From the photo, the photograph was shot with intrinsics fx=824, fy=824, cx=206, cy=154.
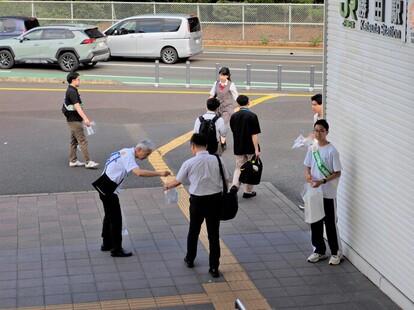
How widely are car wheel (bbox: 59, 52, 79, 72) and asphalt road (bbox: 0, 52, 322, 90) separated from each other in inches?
11.3

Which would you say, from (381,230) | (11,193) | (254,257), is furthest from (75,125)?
(381,230)

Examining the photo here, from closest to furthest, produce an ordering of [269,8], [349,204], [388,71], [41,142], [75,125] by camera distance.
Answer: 1. [388,71]
2. [349,204]
3. [75,125]
4. [41,142]
5. [269,8]

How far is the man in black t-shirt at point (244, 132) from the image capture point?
12.6 meters

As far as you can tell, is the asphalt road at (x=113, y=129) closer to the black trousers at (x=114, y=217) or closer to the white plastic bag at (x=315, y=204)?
the white plastic bag at (x=315, y=204)

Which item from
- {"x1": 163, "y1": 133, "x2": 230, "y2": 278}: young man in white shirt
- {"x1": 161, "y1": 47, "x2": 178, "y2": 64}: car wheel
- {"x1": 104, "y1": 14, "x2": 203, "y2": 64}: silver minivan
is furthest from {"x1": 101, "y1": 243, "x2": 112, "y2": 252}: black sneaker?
{"x1": 161, "y1": 47, "x2": 178, "y2": 64}: car wheel

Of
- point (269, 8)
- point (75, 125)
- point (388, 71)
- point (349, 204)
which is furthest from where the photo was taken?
point (269, 8)

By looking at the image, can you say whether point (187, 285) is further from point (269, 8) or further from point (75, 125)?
point (269, 8)

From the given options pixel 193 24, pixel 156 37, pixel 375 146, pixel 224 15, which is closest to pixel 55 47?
pixel 156 37

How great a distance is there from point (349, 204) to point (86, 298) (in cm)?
346

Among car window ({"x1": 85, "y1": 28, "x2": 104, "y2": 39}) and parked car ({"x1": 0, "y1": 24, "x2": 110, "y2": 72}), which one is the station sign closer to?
parked car ({"x1": 0, "y1": 24, "x2": 110, "y2": 72})

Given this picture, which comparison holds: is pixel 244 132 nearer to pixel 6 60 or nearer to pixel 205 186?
pixel 205 186

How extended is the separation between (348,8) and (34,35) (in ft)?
66.5

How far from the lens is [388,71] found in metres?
9.05

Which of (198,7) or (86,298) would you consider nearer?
(86,298)
